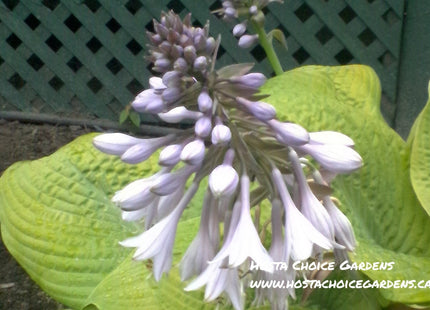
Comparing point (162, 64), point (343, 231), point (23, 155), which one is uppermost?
point (162, 64)

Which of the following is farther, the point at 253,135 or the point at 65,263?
the point at 65,263

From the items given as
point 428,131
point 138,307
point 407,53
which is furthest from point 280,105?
point 407,53

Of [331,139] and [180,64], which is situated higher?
[180,64]

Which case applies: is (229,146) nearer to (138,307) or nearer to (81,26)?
(138,307)

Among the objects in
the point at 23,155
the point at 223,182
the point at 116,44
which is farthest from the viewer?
the point at 116,44

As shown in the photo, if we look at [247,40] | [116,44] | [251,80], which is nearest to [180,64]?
[251,80]

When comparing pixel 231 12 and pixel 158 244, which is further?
pixel 231 12

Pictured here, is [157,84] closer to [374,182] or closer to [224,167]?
[224,167]
